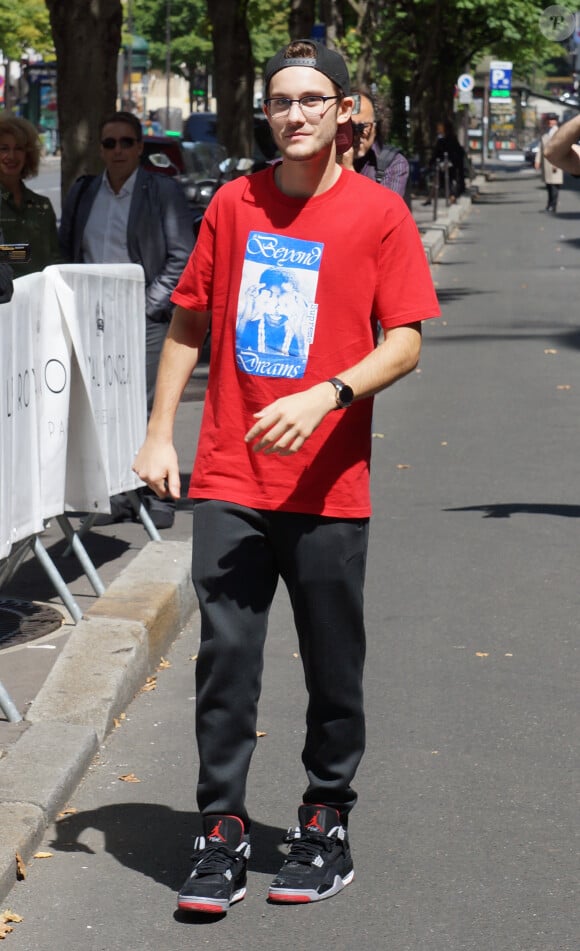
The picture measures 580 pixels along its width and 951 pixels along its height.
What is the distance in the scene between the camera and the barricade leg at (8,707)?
529 cm

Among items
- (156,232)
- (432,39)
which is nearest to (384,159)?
(156,232)

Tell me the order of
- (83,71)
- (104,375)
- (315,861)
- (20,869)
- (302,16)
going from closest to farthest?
(315,861) < (20,869) < (104,375) < (83,71) < (302,16)

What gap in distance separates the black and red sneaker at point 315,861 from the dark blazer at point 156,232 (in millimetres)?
A: 4542

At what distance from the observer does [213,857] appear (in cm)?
411

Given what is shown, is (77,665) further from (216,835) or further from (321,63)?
(321,63)

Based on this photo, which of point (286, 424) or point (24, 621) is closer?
point (286, 424)

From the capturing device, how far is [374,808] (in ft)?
15.7

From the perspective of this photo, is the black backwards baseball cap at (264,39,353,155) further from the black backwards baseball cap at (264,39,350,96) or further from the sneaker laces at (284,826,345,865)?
the sneaker laces at (284,826,345,865)

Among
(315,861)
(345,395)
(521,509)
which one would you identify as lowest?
(521,509)

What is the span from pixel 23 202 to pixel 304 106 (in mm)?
4622

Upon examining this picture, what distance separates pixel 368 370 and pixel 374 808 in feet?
4.76

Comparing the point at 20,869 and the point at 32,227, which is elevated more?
the point at 32,227

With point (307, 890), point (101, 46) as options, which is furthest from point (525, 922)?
point (101, 46)

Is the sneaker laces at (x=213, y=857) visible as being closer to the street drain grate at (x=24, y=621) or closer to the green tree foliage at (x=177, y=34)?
the street drain grate at (x=24, y=621)
